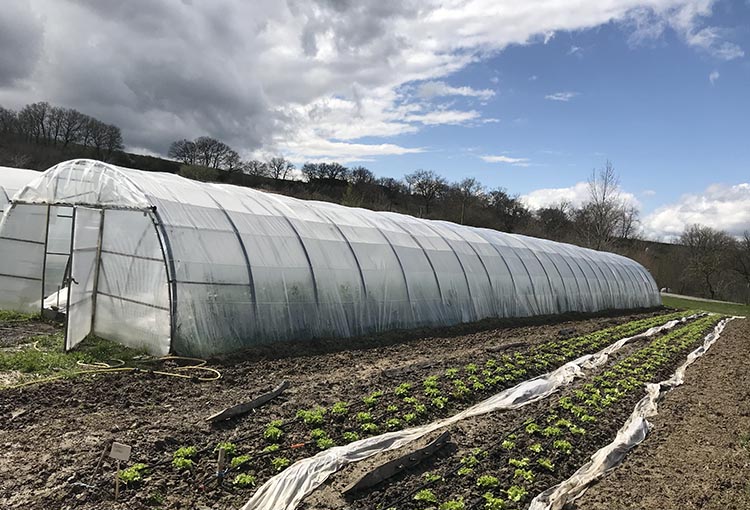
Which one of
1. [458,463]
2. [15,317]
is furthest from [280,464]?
[15,317]

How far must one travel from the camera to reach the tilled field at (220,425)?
15.7 ft

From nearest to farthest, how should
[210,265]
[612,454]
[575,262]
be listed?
[612,454], [210,265], [575,262]

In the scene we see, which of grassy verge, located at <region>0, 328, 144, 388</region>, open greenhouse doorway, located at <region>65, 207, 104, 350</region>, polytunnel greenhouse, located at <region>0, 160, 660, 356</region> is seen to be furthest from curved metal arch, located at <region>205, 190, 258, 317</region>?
open greenhouse doorway, located at <region>65, 207, 104, 350</region>

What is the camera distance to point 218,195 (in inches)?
474

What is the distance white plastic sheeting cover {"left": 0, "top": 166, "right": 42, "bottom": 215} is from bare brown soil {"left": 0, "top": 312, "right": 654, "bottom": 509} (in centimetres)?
1162

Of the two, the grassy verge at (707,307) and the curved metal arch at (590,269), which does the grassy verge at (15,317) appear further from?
the grassy verge at (707,307)

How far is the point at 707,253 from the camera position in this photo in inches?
2427

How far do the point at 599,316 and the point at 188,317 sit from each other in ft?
64.6

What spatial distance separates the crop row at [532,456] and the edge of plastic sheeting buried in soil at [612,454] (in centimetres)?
14

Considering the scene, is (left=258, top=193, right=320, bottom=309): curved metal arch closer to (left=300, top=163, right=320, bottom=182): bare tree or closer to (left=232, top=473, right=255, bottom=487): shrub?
(left=232, top=473, right=255, bottom=487): shrub

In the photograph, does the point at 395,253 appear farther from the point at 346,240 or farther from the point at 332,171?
the point at 332,171

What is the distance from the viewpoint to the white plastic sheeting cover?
16312 mm

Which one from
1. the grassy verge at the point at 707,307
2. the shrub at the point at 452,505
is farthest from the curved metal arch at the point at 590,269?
the shrub at the point at 452,505

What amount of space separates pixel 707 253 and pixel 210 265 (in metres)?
67.9
